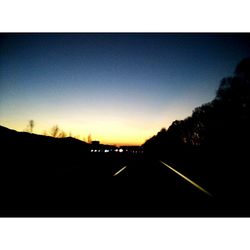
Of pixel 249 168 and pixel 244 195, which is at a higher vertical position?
pixel 249 168

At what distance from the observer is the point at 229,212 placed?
860cm

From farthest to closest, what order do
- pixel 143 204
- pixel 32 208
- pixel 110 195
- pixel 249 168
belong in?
pixel 249 168 < pixel 110 195 < pixel 143 204 < pixel 32 208

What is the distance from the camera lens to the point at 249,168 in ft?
65.2

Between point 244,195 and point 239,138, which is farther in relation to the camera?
point 239,138

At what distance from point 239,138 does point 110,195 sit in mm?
35632

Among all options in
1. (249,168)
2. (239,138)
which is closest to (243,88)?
(239,138)

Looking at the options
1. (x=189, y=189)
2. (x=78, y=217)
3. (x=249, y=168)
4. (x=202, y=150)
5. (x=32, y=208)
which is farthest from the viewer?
(x=202, y=150)

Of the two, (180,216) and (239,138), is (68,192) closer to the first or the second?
(180,216)

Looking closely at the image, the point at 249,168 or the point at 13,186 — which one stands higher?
the point at 249,168

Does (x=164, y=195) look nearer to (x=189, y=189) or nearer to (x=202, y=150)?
(x=189, y=189)

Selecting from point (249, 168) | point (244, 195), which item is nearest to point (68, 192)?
point (244, 195)

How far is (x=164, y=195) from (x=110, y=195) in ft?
6.35

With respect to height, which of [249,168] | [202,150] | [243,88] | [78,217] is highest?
[243,88]

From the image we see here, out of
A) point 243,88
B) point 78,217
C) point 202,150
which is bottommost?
point 78,217
